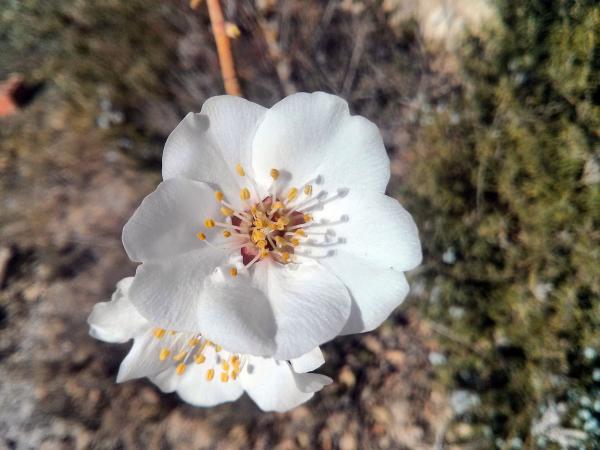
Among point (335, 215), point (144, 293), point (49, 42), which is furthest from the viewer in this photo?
point (49, 42)

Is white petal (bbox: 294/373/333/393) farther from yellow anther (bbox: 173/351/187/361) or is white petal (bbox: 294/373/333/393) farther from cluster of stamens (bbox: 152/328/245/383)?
yellow anther (bbox: 173/351/187/361)

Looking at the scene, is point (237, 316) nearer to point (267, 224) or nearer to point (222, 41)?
point (267, 224)

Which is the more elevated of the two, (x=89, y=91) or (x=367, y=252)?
(x=367, y=252)

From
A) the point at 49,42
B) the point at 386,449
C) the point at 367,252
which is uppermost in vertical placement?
the point at 367,252

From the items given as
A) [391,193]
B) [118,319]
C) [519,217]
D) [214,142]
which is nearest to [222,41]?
[214,142]

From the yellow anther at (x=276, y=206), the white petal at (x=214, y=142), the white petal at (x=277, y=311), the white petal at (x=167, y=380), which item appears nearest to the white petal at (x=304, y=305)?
the white petal at (x=277, y=311)

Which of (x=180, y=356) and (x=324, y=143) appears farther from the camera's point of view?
(x=180, y=356)

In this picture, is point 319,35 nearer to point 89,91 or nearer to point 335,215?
point 89,91

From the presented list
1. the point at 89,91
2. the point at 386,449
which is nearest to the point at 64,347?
the point at 89,91
